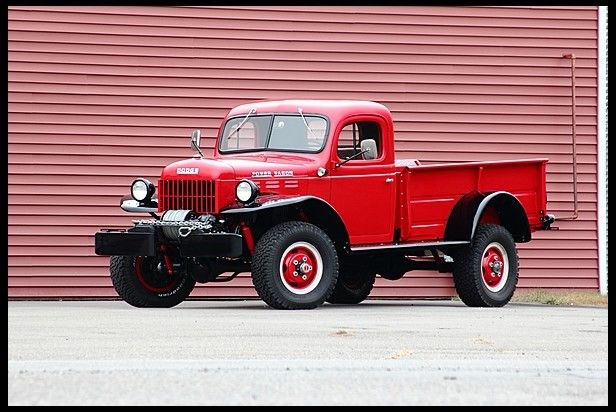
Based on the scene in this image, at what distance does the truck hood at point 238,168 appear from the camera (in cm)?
1518

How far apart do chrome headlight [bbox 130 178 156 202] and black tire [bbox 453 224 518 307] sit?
3.36 meters

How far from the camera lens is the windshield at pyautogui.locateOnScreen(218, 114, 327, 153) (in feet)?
52.8

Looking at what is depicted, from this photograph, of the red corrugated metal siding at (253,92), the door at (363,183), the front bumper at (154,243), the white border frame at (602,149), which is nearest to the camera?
the front bumper at (154,243)

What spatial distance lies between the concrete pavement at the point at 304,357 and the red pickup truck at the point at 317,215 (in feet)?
2.12

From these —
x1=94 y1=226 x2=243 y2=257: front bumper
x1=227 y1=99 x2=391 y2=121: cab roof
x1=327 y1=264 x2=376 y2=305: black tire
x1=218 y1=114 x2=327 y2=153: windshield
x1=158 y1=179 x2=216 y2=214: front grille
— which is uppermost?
x1=227 y1=99 x2=391 y2=121: cab roof

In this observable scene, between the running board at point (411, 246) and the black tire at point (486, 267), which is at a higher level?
the running board at point (411, 246)

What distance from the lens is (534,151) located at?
63.8 ft

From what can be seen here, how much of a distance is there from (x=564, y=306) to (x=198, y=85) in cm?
504

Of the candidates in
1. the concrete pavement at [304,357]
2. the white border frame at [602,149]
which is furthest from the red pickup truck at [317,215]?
the white border frame at [602,149]

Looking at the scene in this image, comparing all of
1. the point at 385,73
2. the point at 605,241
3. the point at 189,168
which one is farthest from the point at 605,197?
the point at 189,168

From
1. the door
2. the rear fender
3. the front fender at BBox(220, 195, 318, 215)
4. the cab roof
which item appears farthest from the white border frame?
the front fender at BBox(220, 195, 318, 215)

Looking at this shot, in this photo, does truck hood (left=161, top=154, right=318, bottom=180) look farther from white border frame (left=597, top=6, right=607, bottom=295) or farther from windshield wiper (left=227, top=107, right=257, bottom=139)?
white border frame (left=597, top=6, right=607, bottom=295)

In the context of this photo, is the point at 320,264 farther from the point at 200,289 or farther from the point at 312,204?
the point at 200,289

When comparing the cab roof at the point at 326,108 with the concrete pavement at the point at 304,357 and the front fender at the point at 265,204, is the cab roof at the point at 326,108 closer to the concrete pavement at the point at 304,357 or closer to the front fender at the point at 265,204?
the front fender at the point at 265,204
